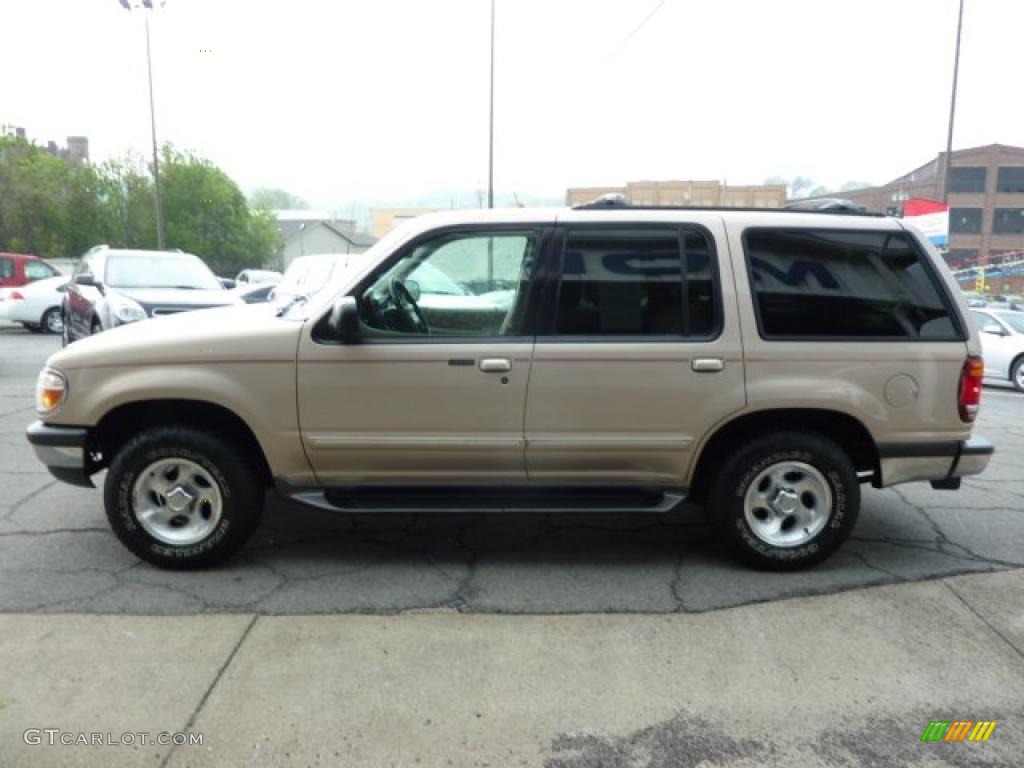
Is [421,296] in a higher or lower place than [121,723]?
higher

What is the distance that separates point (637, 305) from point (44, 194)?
1736 inches

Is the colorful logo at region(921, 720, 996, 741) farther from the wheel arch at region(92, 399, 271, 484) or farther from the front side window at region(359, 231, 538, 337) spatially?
the wheel arch at region(92, 399, 271, 484)

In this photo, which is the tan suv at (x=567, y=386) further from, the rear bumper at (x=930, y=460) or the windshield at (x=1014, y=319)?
the windshield at (x=1014, y=319)

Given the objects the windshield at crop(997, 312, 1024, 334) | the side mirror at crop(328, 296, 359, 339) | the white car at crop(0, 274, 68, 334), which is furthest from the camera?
the white car at crop(0, 274, 68, 334)

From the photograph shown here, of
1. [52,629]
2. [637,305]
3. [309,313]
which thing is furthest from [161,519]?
[637,305]

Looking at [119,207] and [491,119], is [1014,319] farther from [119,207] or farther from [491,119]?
[119,207]

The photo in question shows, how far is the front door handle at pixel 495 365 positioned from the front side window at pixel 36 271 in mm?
16890

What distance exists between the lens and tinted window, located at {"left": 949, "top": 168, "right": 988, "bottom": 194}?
6050 centimetres

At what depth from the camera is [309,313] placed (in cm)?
389

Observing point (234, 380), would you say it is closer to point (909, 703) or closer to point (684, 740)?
point (684, 740)

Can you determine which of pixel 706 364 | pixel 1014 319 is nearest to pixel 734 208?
pixel 706 364

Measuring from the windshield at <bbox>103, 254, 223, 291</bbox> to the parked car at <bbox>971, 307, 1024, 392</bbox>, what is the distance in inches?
491

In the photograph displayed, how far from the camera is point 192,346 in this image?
381 cm

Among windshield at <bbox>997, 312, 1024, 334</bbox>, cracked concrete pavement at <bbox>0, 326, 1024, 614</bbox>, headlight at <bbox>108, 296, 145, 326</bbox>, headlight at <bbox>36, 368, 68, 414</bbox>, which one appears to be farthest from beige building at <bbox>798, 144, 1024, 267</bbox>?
Result: headlight at <bbox>36, 368, 68, 414</bbox>
